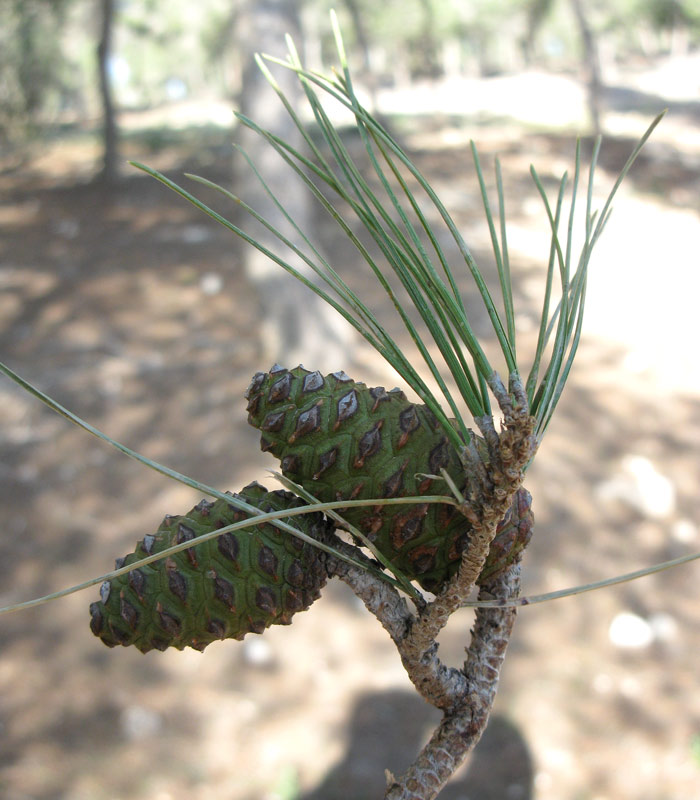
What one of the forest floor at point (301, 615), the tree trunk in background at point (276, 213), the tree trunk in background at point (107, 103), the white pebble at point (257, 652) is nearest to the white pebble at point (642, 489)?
the forest floor at point (301, 615)

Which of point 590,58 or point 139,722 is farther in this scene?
point 590,58

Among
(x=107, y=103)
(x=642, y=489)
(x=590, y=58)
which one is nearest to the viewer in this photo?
(x=642, y=489)

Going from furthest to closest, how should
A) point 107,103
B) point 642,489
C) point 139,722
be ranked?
point 107,103 < point 642,489 < point 139,722

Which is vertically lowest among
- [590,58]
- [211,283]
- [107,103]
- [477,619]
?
[211,283]

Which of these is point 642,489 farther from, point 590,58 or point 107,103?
point 590,58

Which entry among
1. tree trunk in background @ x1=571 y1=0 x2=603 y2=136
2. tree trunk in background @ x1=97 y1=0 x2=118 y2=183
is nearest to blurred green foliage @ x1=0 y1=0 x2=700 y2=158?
tree trunk in background @ x1=97 y1=0 x2=118 y2=183

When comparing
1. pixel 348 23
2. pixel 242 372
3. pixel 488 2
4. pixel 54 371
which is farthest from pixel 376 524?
pixel 488 2

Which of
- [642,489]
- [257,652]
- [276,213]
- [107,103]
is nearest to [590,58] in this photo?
[107,103]
